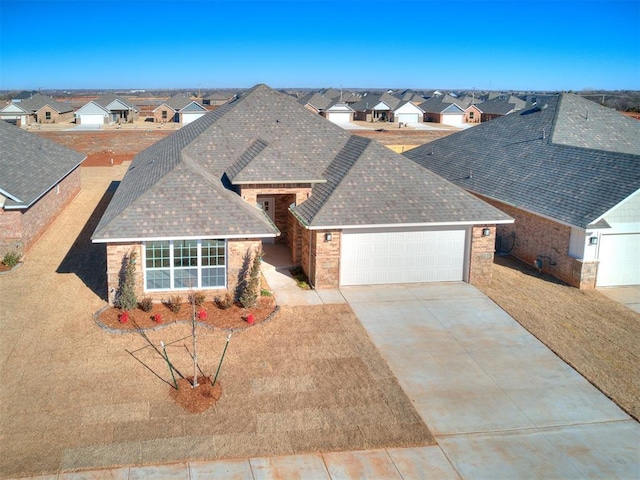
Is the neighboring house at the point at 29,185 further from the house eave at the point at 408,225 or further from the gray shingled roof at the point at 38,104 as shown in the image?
the gray shingled roof at the point at 38,104

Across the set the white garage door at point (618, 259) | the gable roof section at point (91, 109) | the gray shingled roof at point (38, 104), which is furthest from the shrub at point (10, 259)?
the gray shingled roof at point (38, 104)

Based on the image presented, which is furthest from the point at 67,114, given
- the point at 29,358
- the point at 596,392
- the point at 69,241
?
the point at 596,392

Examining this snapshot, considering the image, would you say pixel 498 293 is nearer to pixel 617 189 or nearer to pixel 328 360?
pixel 617 189

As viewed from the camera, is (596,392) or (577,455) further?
(596,392)

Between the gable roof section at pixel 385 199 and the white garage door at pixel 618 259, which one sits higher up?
the gable roof section at pixel 385 199

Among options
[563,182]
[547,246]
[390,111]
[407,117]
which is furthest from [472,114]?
[547,246]

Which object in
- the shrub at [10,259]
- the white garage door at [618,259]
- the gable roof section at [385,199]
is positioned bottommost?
the shrub at [10,259]
